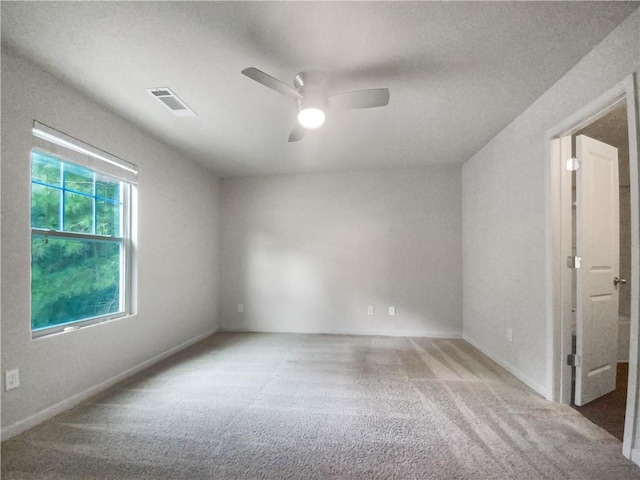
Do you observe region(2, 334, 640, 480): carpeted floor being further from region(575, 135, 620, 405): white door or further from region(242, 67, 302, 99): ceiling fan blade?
region(242, 67, 302, 99): ceiling fan blade

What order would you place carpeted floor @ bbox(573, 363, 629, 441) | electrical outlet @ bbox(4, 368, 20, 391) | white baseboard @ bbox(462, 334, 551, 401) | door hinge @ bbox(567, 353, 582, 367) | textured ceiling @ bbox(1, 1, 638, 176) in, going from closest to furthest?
1. textured ceiling @ bbox(1, 1, 638, 176)
2. electrical outlet @ bbox(4, 368, 20, 391)
3. carpeted floor @ bbox(573, 363, 629, 441)
4. door hinge @ bbox(567, 353, 582, 367)
5. white baseboard @ bbox(462, 334, 551, 401)

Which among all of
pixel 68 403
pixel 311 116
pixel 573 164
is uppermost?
pixel 311 116

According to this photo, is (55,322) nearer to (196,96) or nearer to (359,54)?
(196,96)

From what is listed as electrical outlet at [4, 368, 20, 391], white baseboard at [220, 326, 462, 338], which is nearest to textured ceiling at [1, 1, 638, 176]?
electrical outlet at [4, 368, 20, 391]

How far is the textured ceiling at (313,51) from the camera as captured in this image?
4.56ft

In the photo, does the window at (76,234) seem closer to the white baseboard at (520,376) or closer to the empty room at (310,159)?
the empty room at (310,159)

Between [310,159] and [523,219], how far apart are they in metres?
2.43

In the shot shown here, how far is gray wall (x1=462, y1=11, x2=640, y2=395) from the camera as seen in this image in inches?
65.4

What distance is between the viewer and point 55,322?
6.58 feet

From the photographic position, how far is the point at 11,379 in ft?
5.40

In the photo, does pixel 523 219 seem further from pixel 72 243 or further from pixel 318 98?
pixel 72 243

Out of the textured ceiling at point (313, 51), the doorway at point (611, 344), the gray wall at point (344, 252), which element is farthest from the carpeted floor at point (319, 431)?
the textured ceiling at point (313, 51)

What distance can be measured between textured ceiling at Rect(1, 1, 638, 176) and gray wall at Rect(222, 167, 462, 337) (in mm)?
1451

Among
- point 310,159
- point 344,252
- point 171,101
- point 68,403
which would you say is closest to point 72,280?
point 68,403
